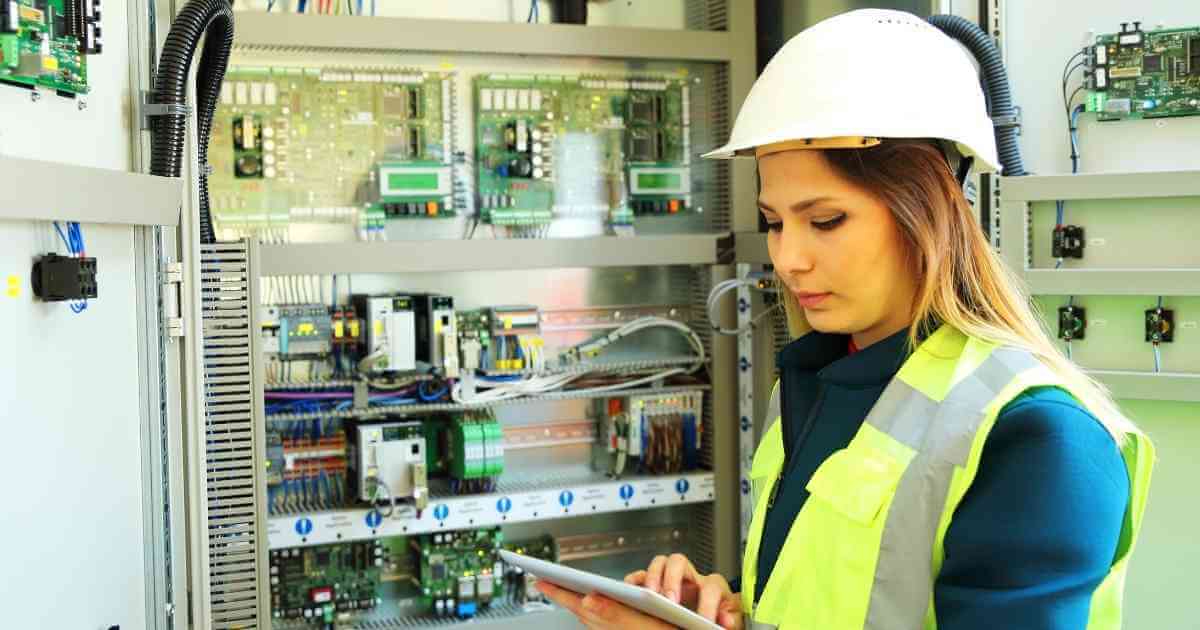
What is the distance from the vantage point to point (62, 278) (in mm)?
1987

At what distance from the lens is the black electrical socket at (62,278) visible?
1.96 meters

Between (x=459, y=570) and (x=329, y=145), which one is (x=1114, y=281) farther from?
(x=329, y=145)

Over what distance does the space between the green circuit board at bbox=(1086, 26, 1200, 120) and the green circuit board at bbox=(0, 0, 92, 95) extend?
2.29m

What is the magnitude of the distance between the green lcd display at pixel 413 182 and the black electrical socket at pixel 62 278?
152 cm

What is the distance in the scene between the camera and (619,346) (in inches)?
155

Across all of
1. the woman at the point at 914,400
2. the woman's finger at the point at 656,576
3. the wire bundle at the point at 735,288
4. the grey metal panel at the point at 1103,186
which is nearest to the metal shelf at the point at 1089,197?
the grey metal panel at the point at 1103,186

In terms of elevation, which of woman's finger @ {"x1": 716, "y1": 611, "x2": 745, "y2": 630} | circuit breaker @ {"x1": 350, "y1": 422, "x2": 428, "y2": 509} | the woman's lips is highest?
the woman's lips

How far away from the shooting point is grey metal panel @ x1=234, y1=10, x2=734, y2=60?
329 cm

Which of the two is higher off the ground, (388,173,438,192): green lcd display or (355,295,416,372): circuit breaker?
(388,173,438,192): green lcd display

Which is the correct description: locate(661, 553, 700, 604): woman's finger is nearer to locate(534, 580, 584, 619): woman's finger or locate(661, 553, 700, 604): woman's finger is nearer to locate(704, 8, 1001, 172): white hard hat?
locate(534, 580, 584, 619): woman's finger

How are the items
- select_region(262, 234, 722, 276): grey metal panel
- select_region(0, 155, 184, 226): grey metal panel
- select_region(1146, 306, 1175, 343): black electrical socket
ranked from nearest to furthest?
select_region(0, 155, 184, 226): grey metal panel < select_region(1146, 306, 1175, 343): black electrical socket < select_region(262, 234, 722, 276): grey metal panel

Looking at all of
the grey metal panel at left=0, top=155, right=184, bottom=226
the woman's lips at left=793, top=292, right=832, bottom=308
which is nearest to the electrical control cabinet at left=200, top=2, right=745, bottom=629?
the grey metal panel at left=0, top=155, right=184, bottom=226

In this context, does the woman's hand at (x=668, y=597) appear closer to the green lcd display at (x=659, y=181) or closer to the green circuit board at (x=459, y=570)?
the green circuit board at (x=459, y=570)

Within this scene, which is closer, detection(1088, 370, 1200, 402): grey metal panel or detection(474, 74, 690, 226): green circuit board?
detection(1088, 370, 1200, 402): grey metal panel
